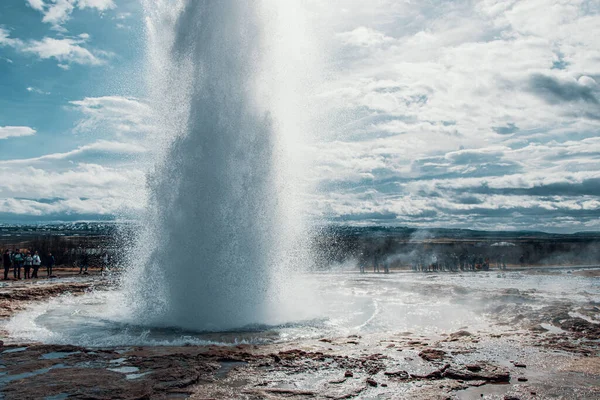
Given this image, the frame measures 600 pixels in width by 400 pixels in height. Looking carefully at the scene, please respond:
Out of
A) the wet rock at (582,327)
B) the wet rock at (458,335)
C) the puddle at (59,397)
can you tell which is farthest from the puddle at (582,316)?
the puddle at (59,397)

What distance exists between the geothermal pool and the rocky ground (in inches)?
27.0

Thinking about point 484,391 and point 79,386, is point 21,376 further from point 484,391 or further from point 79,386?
point 484,391

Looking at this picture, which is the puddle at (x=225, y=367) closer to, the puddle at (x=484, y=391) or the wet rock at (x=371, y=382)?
the wet rock at (x=371, y=382)

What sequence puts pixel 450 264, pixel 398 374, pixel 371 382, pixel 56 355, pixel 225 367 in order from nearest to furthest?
1. pixel 371 382
2. pixel 398 374
3. pixel 225 367
4. pixel 56 355
5. pixel 450 264

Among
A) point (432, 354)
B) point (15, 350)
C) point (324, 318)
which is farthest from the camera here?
point (324, 318)

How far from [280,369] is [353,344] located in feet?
7.26

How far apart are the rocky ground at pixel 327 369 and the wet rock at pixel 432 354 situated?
0.03 meters

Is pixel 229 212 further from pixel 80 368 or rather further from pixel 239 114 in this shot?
pixel 80 368

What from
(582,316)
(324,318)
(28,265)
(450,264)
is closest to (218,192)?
(324,318)

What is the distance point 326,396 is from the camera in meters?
5.97

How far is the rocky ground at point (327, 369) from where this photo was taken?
609 centimetres

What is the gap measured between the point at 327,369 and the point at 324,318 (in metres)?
4.62

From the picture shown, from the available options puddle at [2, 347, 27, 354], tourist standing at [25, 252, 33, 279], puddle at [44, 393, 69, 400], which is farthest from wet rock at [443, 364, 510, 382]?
tourist standing at [25, 252, 33, 279]

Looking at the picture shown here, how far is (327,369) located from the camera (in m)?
7.24
